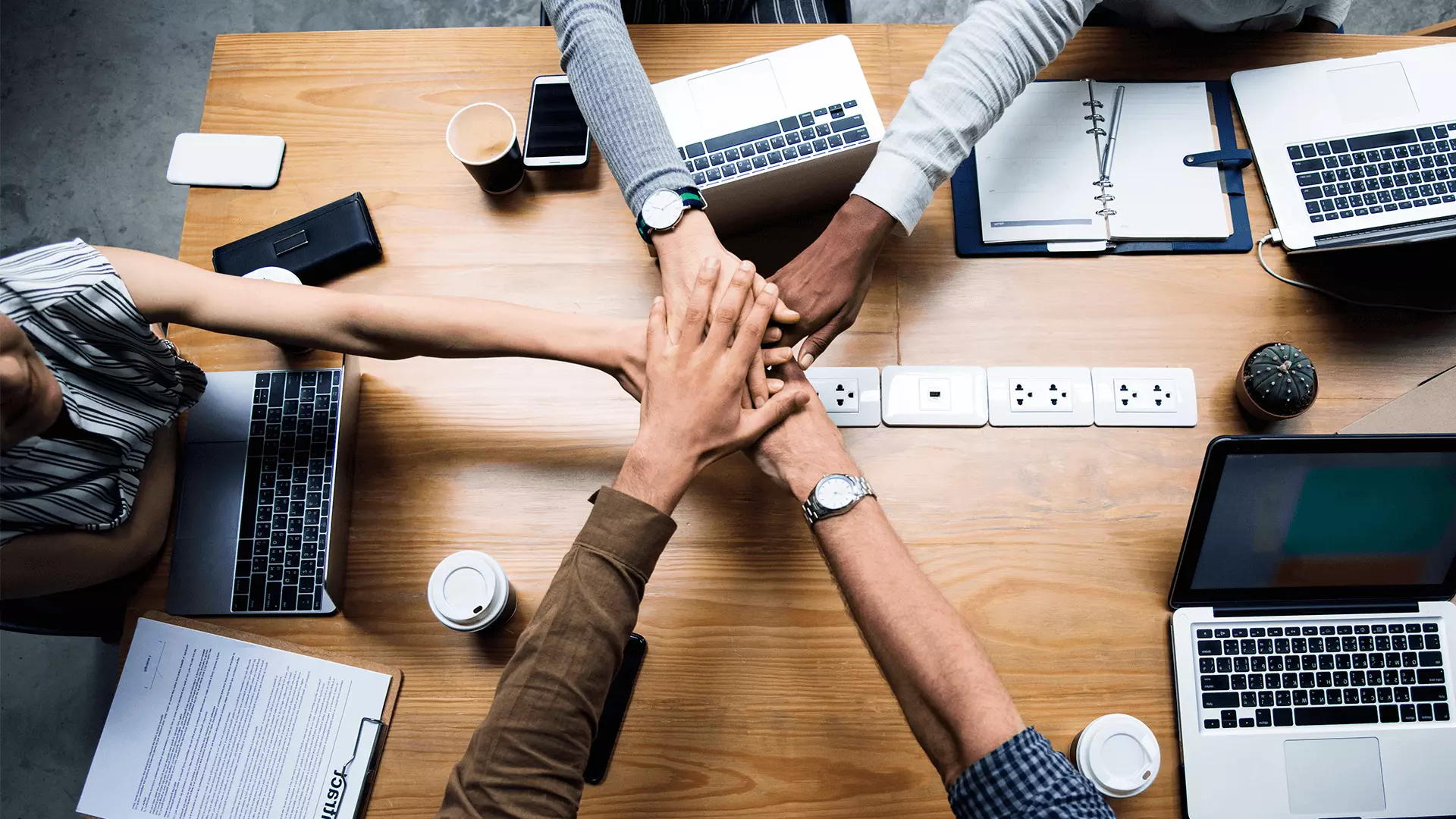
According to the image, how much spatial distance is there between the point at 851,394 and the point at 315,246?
0.76m

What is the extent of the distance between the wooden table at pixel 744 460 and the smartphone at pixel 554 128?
0.03 meters

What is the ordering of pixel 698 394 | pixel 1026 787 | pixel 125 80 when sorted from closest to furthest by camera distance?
pixel 1026 787, pixel 698 394, pixel 125 80

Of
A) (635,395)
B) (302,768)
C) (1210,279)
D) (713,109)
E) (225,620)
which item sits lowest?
(302,768)

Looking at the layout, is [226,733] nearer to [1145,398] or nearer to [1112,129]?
[1145,398]

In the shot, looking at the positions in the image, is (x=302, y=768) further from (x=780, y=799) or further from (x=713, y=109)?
(x=713, y=109)

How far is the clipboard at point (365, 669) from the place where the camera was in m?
0.92

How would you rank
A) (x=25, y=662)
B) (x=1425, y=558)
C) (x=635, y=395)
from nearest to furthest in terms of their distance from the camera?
(x=1425, y=558) → (x=635, y=395) → (x=25, y=662)

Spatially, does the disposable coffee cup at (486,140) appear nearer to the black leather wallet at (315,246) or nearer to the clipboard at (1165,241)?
the black leather wallet at (315,246)

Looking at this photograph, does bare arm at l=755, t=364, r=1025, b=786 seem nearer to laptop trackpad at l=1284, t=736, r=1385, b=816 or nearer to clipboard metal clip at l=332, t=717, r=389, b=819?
laptop trackpad at l=1284, t=736, r=1385, b=816

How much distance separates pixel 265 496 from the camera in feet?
3.21

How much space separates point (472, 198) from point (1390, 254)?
50.3 inches

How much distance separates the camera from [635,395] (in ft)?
3.30

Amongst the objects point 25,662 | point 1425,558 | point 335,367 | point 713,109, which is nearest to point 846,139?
point 713,109

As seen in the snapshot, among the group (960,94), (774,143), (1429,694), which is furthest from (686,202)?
(1429,694)
